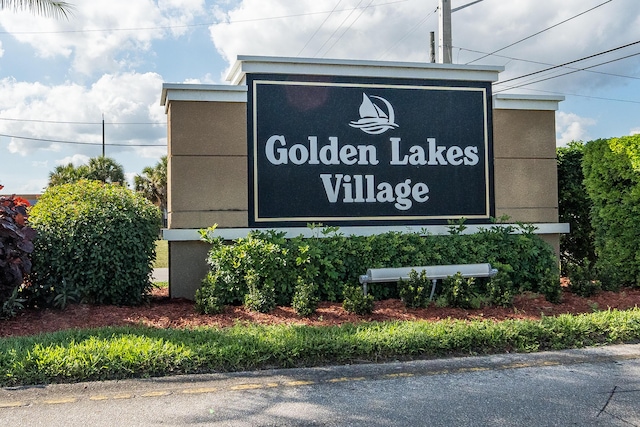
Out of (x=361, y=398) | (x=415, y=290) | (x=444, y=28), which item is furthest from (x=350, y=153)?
(x=444, y=28)

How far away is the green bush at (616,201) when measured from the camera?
10.2 metres

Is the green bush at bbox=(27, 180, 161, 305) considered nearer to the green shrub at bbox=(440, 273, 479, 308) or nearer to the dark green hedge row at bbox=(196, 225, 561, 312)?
the dark green hedge row at bbox=(196, 225, 561, 312)

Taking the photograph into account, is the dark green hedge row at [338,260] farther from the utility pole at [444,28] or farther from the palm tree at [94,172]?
the palm tree at [94,172]

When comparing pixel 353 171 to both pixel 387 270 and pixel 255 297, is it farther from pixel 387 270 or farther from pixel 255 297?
pixel 255 297

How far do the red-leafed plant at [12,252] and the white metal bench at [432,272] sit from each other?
14.9ft

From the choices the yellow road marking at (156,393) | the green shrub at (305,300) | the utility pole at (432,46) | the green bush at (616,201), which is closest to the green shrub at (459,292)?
the green shrub at (305,300)

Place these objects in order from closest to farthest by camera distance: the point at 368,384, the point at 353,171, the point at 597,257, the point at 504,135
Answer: the point at 368,384, the point at 353,171, the point at 504,135, the point at 597,257

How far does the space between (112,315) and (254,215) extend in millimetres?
2813

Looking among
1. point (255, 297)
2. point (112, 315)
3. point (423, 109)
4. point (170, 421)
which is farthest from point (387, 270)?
point (170, 421)

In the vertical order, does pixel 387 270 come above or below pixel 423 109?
below

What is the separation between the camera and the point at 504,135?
34.7 ft

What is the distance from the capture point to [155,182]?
119 ft

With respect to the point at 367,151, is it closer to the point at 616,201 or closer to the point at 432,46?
the point at 616,201

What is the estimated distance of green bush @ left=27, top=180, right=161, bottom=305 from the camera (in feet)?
25.7
